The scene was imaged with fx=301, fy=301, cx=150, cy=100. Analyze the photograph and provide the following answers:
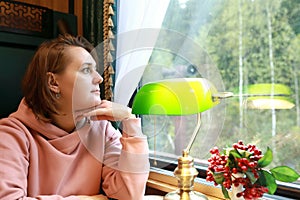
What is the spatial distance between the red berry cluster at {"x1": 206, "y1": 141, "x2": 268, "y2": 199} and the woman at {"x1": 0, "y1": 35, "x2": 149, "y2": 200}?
0.32 m

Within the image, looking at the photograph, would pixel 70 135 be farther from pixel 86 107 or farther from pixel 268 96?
pixel 268 96

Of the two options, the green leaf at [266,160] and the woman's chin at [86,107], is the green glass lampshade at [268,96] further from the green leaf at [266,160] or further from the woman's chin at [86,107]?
the woman's chin at [86,107]

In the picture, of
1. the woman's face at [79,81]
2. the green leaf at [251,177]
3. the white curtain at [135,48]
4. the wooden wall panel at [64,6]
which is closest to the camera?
the green leaf at [251,177]

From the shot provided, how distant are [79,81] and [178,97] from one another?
0.45 meters

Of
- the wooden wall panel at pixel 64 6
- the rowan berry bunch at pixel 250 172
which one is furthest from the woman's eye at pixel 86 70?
the wooden wall panel at pixel 64 6

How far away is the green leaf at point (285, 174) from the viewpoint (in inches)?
35.4

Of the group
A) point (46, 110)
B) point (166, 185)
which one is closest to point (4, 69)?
point (46, 110)

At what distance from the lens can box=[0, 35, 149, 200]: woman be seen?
3.81 ft

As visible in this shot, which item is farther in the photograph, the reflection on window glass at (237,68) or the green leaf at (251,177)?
the reflection on window glass at (237,68)

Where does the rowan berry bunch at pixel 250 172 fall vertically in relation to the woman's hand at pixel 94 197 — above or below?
above

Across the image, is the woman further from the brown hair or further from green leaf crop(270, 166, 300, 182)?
green leaf crop(270, 166, 300, 182)

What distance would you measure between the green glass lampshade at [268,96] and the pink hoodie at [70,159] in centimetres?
48

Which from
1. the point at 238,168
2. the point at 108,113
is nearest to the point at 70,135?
the point at 108,113

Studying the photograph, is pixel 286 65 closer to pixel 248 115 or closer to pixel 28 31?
pixel 248 115
